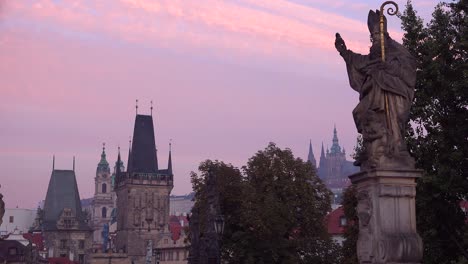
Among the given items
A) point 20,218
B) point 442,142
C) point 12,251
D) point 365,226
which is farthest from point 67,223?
point 365,226

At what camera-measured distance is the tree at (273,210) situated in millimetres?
44031

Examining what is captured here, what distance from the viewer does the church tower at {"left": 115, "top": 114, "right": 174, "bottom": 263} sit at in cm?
14750

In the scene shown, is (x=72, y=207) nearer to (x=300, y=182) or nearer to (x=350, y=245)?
(x=300, y=182)

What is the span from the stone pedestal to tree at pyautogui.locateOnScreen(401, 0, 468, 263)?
10127 mm

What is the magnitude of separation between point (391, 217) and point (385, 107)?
5.63ft

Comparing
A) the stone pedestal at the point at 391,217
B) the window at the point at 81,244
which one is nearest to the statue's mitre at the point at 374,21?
the stone pedestal at the point at 391,217

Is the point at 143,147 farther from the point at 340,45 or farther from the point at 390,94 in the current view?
the point at 390,94

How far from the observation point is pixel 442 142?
22.2 meters

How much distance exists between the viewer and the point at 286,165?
48125 millimetres

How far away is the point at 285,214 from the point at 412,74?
33.5 meters

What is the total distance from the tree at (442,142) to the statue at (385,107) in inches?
380

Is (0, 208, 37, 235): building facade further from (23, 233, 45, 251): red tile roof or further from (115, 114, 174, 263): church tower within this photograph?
(115, 114, 174, 263): church tower

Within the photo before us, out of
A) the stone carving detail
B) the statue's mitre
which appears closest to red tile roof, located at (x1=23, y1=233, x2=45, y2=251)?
the statue's mitre

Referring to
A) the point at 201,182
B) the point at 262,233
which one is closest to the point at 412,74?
the point at 262,233
